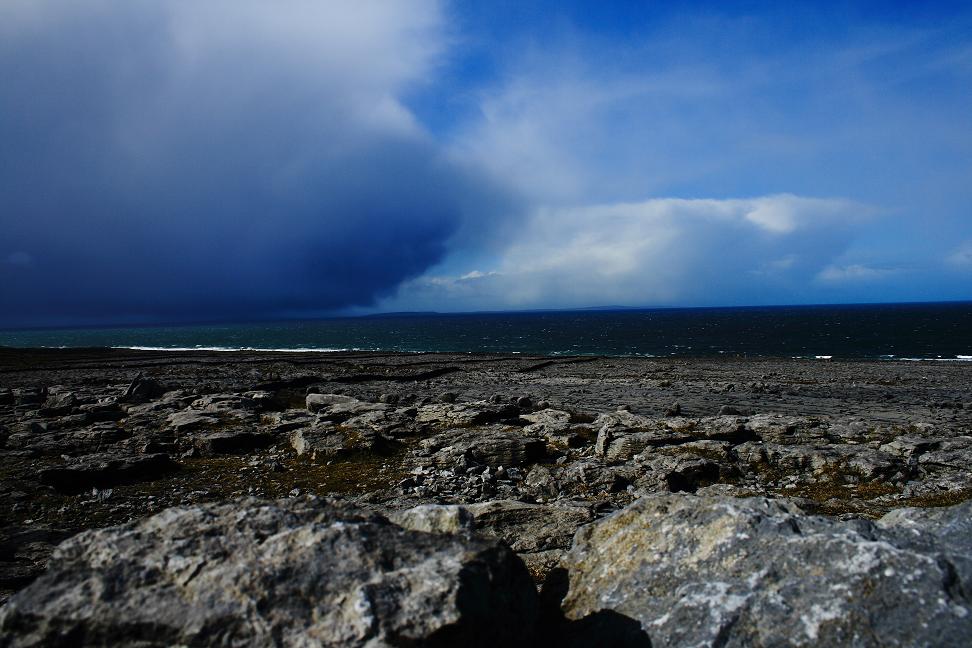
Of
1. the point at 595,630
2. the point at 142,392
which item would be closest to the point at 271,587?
the point at 595,630

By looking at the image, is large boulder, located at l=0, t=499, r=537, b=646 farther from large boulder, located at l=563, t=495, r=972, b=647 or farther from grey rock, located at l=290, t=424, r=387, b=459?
grey rock, located at l=290, t=424, r=387, b=459

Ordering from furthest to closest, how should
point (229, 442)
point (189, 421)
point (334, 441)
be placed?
point (189, 421)
point (229, 442)
point (334, 441)

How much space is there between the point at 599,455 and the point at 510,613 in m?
14.5

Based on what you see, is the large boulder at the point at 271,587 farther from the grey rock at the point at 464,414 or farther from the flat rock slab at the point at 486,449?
the grey rock at the point at 464,414

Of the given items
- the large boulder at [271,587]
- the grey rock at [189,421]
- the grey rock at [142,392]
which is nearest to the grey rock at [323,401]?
the grey rock at [189,421]

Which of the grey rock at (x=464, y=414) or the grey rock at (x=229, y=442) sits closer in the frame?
the grey rock at (x=229, y=442)

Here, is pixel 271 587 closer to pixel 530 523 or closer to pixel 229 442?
pixel 530 523

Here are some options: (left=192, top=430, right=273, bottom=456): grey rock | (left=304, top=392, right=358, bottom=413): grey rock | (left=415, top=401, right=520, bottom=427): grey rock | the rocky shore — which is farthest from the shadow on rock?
(left=304, top=392, right=358, bottom=413): grey rock

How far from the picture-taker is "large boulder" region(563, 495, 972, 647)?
463cm

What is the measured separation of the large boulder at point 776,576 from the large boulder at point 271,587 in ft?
4.04

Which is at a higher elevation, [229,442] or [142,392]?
[142,392]

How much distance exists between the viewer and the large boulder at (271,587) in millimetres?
4348

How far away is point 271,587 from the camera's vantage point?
4.66 metres

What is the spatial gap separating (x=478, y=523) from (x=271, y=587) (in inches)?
249
